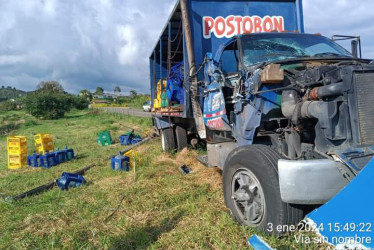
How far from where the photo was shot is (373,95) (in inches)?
97.2

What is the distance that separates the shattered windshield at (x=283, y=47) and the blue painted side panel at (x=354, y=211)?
7.60 feet

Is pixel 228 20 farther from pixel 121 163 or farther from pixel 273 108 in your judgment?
pixel 121 163

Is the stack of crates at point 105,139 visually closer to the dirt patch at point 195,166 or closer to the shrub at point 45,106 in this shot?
the dirt patch at point 195,166

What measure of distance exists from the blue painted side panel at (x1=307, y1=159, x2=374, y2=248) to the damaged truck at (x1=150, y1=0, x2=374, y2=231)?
26 centimetres

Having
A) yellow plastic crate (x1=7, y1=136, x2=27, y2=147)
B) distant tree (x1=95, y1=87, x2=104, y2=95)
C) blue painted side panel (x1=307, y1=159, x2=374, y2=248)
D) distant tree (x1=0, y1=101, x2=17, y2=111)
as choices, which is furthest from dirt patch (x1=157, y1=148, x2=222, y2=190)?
distant tree (x1=95, y1=87, x2=104, y2=95)

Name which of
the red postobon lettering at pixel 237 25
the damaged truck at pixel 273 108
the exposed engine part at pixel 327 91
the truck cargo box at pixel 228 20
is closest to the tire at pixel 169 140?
the truck cargo box at pixel 228 20

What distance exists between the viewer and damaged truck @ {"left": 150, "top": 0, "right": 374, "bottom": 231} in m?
2.44

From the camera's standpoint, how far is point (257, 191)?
115 inches

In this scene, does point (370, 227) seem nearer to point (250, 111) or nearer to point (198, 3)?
point (250, 111)

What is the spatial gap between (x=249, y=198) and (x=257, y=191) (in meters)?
0.12

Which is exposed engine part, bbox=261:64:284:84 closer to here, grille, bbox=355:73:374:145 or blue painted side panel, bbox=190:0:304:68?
grille, bbox=355:73:374:145

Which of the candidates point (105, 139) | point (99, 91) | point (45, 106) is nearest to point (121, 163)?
point (105, 139)

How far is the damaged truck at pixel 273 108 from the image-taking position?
96.0 inches

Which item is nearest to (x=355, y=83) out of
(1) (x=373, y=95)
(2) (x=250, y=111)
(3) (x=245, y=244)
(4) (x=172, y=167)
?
(1) (x=373, y=95)
